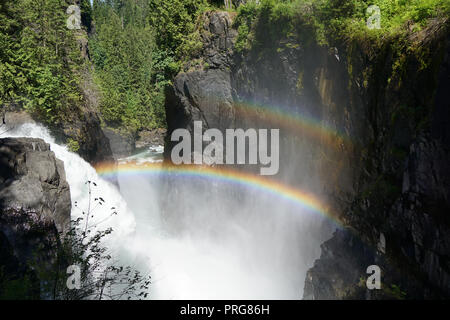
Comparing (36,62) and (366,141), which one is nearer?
(366,141)

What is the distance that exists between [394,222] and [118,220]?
19.0 metres

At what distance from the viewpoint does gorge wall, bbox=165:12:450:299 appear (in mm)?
6008

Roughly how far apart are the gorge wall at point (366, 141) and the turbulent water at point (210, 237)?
3345 millimetres

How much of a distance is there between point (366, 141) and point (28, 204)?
11.7 meters

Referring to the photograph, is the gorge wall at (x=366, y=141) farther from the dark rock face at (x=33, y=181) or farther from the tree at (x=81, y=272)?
the dark rock face at (x=33, y=181)

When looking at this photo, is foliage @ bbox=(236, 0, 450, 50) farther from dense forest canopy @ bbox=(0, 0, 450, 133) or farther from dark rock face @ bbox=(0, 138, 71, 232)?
dark rock face @ bbox=(0, 138, 71, 232)

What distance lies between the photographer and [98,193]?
20.2m

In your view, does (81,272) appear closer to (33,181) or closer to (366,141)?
(33,181)

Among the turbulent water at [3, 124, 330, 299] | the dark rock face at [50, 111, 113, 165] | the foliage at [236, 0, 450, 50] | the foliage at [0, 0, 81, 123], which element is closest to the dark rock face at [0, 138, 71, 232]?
the turbulent water at [3, 124, 330, 299]

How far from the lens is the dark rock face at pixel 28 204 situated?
8523mm

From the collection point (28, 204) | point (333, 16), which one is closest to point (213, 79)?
point (333, 16)

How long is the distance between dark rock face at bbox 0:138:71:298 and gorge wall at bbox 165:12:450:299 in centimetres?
808

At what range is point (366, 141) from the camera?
917 centimetres
